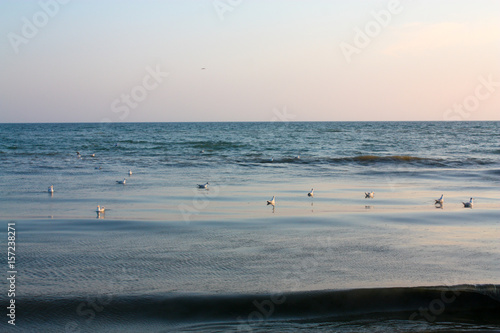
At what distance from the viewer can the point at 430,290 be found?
248 inches

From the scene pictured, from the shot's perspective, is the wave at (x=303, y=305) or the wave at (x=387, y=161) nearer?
the wave at (x=303, y=305)

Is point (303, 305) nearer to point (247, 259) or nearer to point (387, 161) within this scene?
point (247, 259)

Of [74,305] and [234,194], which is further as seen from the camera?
[234,194]

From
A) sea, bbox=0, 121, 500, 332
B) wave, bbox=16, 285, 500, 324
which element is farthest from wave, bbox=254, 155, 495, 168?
wave, bbox=16, 285, 500, 324

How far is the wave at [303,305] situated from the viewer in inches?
228

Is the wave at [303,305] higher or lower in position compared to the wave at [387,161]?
lower

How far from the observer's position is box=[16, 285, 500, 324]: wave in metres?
5.79

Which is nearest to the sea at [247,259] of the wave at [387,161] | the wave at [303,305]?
the wave at [303,305]

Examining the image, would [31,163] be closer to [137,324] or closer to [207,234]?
[207,234]

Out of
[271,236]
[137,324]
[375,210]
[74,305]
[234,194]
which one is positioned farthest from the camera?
[234,194]

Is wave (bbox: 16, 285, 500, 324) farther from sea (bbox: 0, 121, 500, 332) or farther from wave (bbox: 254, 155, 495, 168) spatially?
wave (bbox: 254, 155, 495, 168)

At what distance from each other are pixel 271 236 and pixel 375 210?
413 cm

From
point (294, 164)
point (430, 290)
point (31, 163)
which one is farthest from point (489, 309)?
point (31, 163)

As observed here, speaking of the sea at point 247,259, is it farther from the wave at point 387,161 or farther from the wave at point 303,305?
the wave at point 387,161
